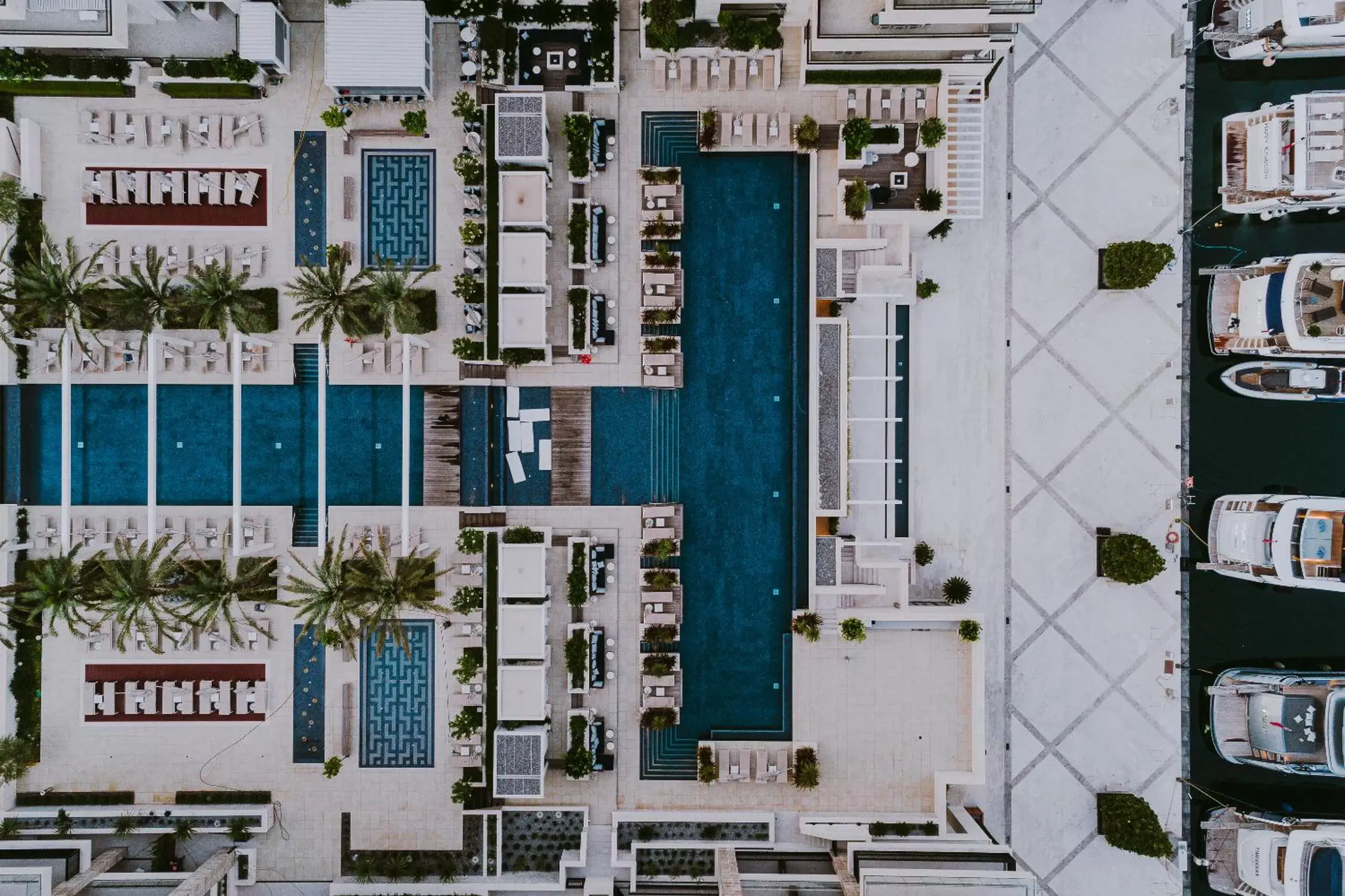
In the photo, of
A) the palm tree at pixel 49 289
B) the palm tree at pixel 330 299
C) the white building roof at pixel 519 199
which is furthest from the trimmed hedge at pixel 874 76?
the palm tree at pixel 49 289

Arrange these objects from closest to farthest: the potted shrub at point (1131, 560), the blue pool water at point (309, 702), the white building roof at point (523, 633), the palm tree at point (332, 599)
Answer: the palm tree at point (332, 599) → the potted shrub at point (1131, 560) → the white building roof at point (523, 633) → the blue pool water at point (309, 702)

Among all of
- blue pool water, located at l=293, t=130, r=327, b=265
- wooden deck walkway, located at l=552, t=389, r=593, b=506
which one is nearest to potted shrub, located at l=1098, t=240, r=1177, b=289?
wooden deck walkway, located at l=552, t=389, r=593, b=506

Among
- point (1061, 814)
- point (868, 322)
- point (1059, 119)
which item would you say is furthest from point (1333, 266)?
point (1061, 814)

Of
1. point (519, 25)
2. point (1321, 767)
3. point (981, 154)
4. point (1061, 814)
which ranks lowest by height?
point (1061, 814)

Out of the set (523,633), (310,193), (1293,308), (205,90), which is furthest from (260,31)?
(1293,308)

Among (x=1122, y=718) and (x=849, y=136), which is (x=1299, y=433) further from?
(x=849, y=136)

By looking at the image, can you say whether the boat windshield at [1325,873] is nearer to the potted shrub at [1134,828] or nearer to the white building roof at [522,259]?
the potted shrub at [1134,828]
